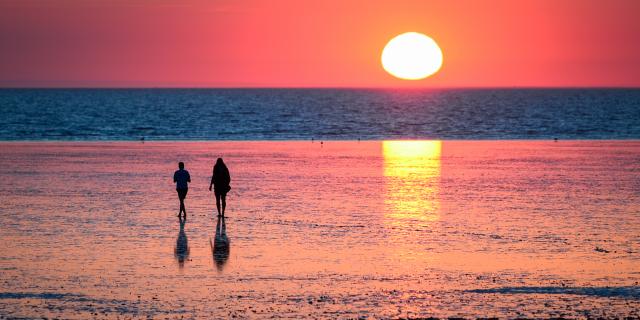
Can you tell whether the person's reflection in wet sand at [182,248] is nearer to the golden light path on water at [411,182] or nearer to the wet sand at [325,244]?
the wet sand at [325,244]

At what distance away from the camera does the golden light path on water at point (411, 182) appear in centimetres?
2586

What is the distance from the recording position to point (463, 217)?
25.0m

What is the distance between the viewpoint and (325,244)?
2039cm

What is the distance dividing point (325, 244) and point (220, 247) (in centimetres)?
249

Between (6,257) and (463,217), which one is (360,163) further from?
(6,257)

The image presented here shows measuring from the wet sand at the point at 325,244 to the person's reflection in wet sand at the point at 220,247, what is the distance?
0.11 metres

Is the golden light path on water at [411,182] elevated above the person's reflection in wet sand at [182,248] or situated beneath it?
elevated above

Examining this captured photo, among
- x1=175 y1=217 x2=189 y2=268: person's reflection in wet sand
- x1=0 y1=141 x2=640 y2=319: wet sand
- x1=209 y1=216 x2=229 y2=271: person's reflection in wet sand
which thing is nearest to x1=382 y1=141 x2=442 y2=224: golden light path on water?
x1=0 y1=141 x2=640 y2=319: wet sand

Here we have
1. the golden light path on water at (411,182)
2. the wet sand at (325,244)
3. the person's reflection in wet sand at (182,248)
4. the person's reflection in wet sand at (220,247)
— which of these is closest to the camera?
the wet sand at (325,244)

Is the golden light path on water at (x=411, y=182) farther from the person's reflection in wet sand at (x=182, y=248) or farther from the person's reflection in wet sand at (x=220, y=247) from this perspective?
the person's reflection in wet sand at (x=182, y=248)

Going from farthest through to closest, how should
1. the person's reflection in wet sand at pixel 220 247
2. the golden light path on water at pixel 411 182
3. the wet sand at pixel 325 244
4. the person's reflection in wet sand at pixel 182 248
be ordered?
the golden light path on water at pixel 411 182, the person's reflection in wet sand at pixel 182 248, the person's reflection in wet sand at pixel 220 247, the wet sand at pixel 325 244

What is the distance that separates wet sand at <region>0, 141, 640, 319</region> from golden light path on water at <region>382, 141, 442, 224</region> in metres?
0.15

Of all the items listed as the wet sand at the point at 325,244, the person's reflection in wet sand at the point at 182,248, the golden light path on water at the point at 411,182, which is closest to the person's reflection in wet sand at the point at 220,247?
the wet sand at the point at 325,244

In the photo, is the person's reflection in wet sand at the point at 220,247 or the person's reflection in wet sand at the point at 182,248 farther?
the person's reflection in wet sand at the point at 182,248
